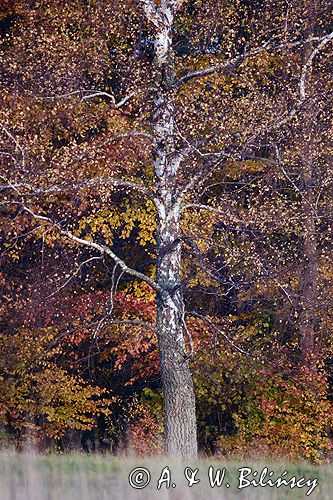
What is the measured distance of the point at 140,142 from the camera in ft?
53.6

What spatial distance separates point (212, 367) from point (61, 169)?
20.6 feet

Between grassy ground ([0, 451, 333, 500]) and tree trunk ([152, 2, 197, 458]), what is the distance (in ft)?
18.8

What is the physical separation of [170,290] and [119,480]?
703 cm

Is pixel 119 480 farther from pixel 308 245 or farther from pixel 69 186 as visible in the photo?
pixel 308 245

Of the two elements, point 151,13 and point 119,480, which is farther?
point 151,13

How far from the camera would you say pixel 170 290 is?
14.4 m

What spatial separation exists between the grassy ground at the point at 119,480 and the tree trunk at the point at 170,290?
18.8 feet

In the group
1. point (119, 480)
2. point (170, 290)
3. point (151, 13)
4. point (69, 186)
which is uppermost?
point (151, 13)

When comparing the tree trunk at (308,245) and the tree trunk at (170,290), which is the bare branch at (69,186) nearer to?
the tree trunk at (170,290)

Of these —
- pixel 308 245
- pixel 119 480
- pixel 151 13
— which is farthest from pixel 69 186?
pixel 119 480

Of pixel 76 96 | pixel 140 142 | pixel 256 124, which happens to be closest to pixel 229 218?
pixel 256 124

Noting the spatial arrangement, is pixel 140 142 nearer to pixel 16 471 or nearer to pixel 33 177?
pixel 33 177

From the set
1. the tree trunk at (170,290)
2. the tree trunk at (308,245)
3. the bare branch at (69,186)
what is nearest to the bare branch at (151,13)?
the tree trunk at (170,290)

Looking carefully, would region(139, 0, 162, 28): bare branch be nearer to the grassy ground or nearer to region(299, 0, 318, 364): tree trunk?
region(299, 0, 318, 364): tree trunk
